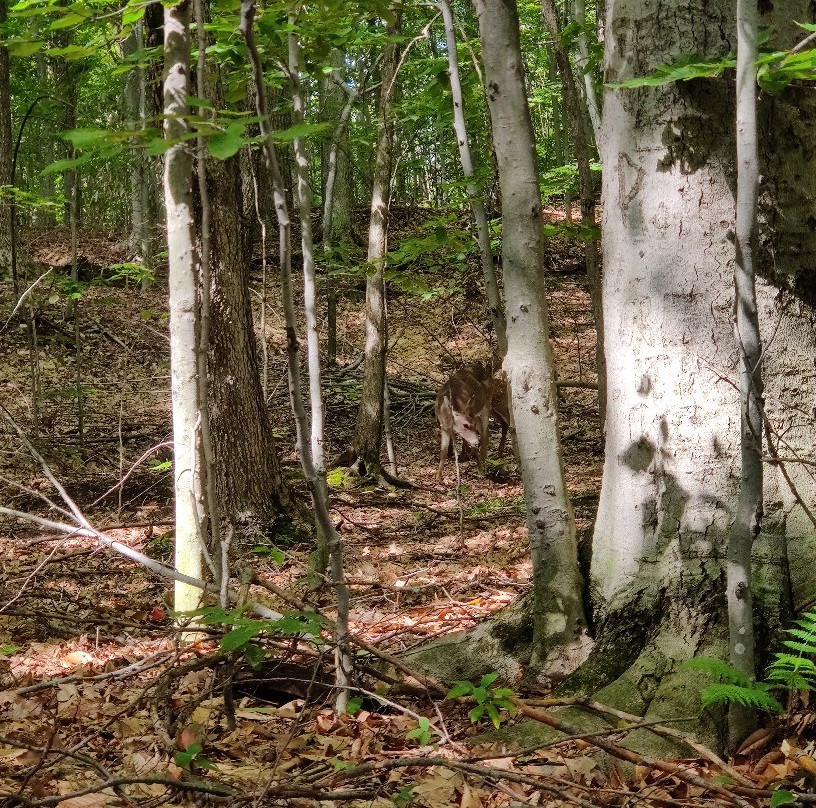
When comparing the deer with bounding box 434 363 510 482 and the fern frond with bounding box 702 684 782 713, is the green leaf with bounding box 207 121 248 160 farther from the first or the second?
the deer with bounding box 434 363 510 482

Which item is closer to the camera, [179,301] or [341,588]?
[341,588]

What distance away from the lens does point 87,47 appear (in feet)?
8.77

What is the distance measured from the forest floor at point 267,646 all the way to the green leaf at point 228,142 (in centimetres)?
162

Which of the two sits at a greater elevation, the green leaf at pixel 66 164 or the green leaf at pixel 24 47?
the green leaf at pixel 24 47

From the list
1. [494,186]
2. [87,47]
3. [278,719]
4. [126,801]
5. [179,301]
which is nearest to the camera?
[126,801]

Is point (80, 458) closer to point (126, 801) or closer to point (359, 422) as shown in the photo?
point (359, 422)

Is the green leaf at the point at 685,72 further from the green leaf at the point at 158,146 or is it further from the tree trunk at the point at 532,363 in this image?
the green leaf at the point at 158,146

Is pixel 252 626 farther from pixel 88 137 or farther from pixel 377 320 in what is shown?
pixel 377 320

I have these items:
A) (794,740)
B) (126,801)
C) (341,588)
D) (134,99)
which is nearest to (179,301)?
(341,588)

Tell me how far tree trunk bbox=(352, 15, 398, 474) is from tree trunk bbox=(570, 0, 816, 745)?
16.7 feet

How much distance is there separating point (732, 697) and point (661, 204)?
1695mm

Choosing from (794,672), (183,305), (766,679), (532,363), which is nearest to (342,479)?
(183,305)

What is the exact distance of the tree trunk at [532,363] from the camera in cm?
310

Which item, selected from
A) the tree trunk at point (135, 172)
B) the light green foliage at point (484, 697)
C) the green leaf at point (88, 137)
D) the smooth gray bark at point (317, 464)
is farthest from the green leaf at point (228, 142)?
the tree trunk at point (135, 172)
